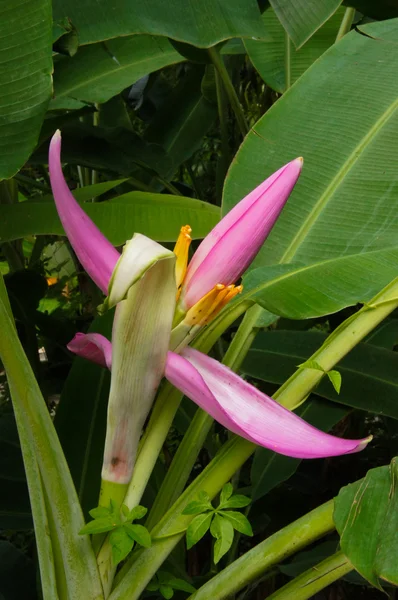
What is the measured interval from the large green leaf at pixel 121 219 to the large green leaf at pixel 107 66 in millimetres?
154

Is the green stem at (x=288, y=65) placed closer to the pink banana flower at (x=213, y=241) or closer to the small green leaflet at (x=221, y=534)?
the pink banana flower at (x=213, y=241)

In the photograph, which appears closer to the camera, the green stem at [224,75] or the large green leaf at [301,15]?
the large green leaf at [301,15]

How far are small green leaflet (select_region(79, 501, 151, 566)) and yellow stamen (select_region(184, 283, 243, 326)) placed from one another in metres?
0.12

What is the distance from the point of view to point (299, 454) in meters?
0.32

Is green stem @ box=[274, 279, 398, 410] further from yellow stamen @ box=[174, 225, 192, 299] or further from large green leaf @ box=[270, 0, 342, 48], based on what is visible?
large green leaf @ box=[270, 0, 342, 48]

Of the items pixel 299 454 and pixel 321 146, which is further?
pixel 321 146

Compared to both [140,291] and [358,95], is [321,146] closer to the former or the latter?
[358,95]

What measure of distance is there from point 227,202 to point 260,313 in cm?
10

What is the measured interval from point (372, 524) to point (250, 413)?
0.10 metres

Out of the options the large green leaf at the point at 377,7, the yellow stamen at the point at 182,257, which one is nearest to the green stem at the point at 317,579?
the yellow stamen at the point at 182,257

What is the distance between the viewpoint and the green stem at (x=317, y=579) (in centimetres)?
42

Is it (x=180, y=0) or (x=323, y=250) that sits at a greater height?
(x=180, y=0)

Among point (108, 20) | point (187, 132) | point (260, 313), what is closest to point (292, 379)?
point (260, 313)

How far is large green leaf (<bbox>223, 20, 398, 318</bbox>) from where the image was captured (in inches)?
20.6
